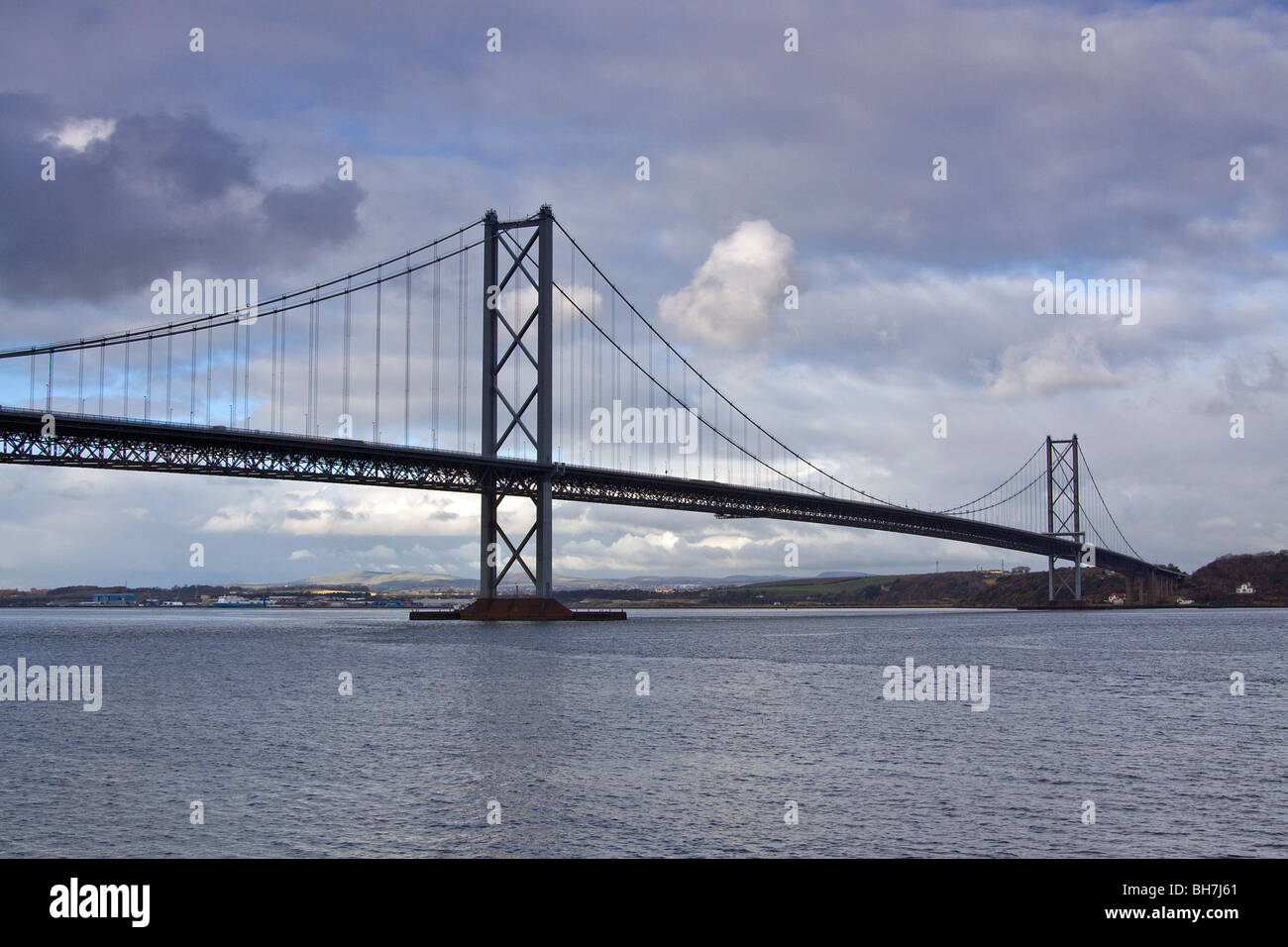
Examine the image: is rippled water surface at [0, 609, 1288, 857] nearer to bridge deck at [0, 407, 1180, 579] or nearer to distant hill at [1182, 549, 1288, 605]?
bridge deck at [0, 407, 1180, 579]

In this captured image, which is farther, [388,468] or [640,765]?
[388,468]

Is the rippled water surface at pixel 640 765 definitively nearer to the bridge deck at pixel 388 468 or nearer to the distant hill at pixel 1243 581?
the bridge deck at pixel 388 468

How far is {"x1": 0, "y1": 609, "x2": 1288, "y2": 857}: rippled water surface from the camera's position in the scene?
15477 mm

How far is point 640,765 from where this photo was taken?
68.9ft

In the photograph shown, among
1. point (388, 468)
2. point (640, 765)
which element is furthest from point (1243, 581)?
point (640, 765)

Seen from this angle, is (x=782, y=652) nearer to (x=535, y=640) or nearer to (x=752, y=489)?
(x=535, y=640)

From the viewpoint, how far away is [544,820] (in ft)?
53.9

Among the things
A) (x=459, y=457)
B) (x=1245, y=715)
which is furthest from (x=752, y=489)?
(x=1245, y=715)

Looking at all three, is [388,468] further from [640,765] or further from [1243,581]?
[1243,581]

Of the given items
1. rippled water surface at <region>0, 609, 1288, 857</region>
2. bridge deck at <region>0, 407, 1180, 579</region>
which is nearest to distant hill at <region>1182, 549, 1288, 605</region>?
bridge deck at <region>0, 407, 1180, 579</region>

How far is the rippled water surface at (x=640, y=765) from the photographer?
1548 cm
